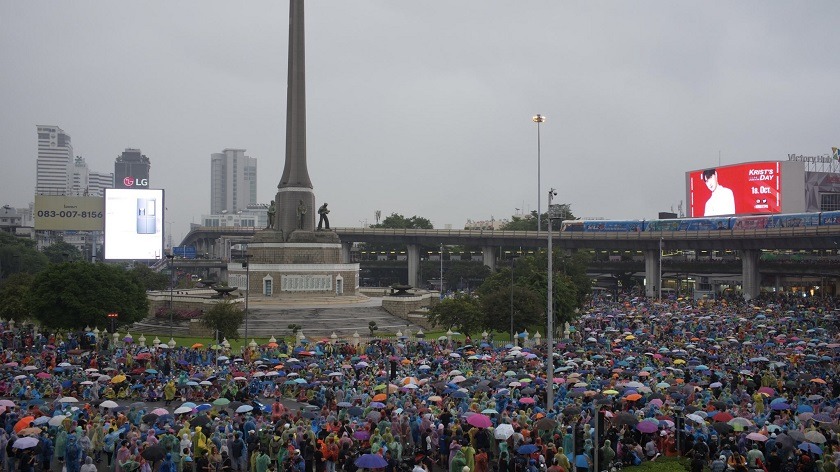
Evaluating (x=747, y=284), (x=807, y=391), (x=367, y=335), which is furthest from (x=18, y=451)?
(x=747, y=284)

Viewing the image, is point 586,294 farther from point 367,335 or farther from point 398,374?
point 398,374

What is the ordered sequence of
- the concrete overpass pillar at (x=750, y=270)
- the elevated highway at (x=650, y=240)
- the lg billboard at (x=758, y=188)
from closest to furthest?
the elevated highway at (x=650, y=240)
the concrete overpass pillar at (x=750, y=270)
the lg billboard at (x=758, y=188)

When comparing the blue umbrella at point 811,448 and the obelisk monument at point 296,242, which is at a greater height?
the obelisk monument at point 296,242

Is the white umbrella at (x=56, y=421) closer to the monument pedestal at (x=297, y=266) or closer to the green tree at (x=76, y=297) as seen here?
the green tree at (x=76, y=297)

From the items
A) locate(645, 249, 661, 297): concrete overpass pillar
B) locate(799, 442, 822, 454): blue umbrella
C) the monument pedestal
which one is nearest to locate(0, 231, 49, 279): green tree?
the monument pedestal

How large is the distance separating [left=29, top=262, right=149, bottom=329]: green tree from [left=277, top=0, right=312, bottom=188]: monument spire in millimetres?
21874

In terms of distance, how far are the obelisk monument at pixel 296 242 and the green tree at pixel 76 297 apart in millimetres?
17164

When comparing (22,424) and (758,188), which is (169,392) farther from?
(758,188)

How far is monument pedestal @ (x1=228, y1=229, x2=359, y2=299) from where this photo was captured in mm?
62594

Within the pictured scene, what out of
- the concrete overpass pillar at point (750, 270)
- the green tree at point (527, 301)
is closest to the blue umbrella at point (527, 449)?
the green tree at point (527, 301)

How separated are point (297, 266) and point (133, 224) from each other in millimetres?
32970

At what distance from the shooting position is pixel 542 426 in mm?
18703

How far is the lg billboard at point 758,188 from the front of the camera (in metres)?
92.4

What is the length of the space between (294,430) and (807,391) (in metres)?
18.2
